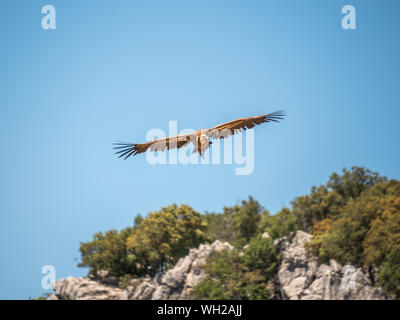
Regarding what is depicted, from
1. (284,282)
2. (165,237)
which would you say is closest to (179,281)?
(165,237)

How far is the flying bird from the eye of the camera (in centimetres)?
1664

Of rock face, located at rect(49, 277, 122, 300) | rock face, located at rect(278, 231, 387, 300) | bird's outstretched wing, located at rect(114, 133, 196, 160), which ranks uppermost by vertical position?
bird's outstretched wing, located at rect(114, 133, 196, 160)

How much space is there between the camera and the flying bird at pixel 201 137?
16.6 meters

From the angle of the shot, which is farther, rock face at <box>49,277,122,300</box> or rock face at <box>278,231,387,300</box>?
rock face at <box>49,277,122,300</box>

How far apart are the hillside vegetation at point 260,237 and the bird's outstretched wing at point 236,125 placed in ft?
122

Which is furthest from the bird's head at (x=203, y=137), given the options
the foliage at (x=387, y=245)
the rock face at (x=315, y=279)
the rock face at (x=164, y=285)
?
the rock face at (x=164, y=285)

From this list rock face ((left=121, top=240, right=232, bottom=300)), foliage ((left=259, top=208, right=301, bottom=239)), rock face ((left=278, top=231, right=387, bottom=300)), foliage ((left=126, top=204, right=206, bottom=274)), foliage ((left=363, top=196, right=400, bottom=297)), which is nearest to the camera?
foliage ((left=363, top=196, right=400, bottom=297))

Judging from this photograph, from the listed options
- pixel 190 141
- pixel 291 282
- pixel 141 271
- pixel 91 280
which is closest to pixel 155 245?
pixel 141 271

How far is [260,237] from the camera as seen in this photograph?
63.1 metres

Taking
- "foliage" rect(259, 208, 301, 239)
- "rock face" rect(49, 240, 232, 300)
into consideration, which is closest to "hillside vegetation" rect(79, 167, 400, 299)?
"foliage" rect(259, 208, 301, 239)

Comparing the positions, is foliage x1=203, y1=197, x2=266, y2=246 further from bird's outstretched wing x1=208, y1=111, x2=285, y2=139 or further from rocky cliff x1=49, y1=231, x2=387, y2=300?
bird's outstretched wing x1=208, y1=111, x2=285, y2=139

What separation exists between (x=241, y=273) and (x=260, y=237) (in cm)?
587

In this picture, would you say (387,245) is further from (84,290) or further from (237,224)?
(84,290)

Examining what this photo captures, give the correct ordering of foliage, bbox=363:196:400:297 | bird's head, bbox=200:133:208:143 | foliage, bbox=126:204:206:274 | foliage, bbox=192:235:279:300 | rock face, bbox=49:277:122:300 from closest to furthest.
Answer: bird's head, bbox=200:133:208:143
foliage, bbox=363:196:400:297
foliage, bbox=192:235:279:300
rock face, bbox=49:277:122:300
foliage, bbox=126:204:206:274
